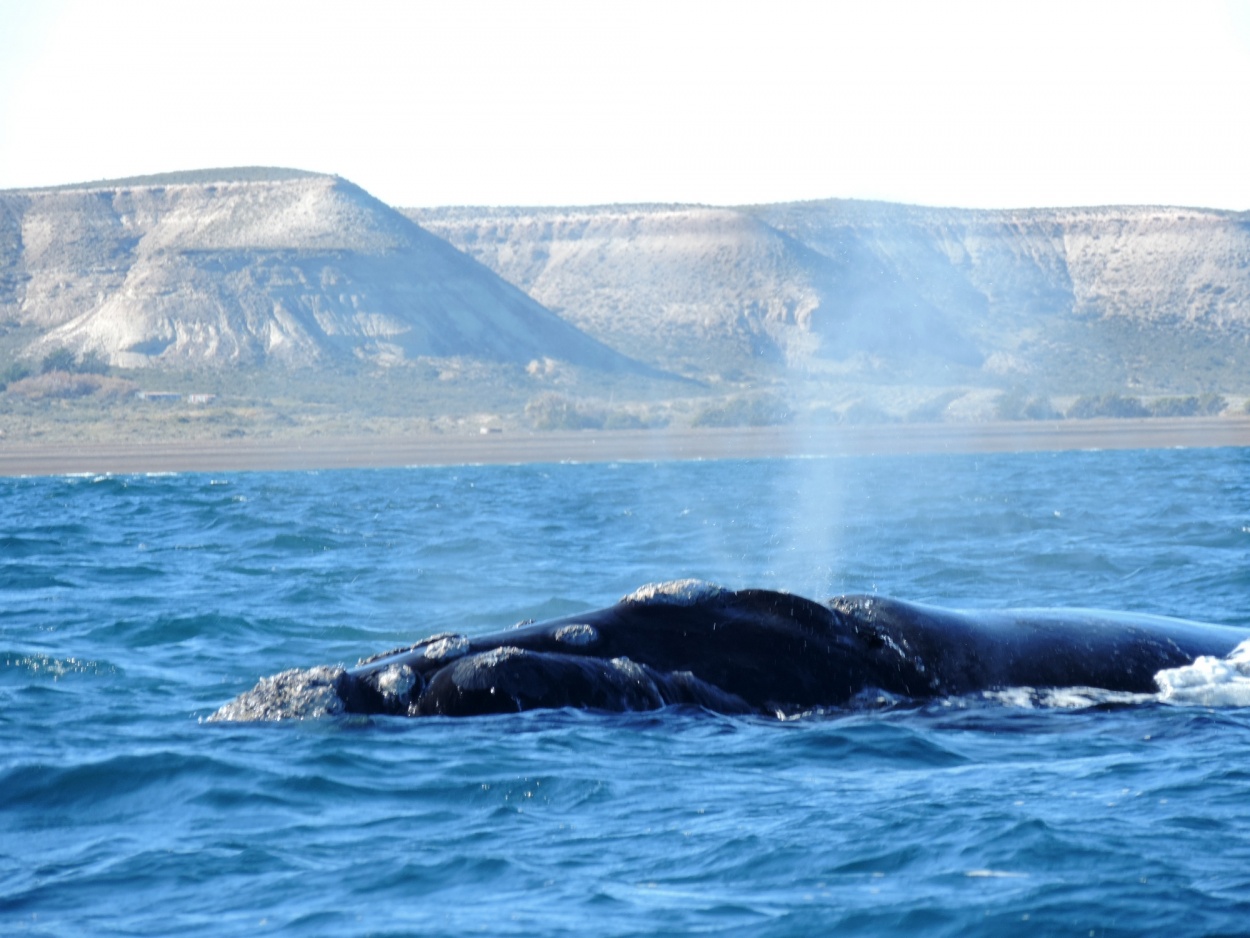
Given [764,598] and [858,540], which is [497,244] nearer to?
[858,540]

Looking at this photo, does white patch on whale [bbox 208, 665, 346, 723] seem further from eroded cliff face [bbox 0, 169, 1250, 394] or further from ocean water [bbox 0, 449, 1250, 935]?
eroded cliff face [bbox 0, 169, 1250, 394]

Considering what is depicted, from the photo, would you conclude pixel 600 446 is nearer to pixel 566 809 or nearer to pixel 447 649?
pixel 447 649

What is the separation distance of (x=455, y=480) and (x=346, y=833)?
40523 mm

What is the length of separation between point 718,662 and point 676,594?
2.10 ft

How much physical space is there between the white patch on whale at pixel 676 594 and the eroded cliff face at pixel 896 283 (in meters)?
102

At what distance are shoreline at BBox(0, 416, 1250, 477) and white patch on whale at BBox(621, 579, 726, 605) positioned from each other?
4661cm

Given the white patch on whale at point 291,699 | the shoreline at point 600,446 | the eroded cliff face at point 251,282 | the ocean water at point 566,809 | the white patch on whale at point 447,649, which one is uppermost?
the eroded cliff face at point 251,282

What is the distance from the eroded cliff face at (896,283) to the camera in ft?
416

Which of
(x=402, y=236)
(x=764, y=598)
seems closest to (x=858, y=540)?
(x=764, y=598)

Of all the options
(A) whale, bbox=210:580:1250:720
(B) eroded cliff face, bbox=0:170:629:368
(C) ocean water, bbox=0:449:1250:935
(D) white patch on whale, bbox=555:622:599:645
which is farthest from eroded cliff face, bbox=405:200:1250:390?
(D) white patch on whale, bbox=555:622:599:645

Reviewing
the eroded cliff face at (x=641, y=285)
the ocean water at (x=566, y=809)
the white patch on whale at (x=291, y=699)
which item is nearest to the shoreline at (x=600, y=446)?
the eroded cliff face at (x=641, y=285)

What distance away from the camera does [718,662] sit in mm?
10539

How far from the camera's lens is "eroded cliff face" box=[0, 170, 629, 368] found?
10781 cm

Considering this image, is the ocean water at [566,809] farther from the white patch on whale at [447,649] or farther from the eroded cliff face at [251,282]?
the eroded cliff face at [251,282]
